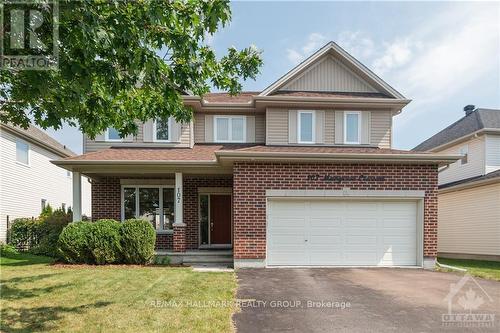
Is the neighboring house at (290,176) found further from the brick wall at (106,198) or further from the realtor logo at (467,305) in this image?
the realtor logo at (467,305)

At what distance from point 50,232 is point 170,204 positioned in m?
5.06

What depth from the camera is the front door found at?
1448cm

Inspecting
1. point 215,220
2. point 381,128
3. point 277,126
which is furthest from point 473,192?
point 215,220

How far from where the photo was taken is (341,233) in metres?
11.2

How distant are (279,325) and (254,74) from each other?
4.31 m

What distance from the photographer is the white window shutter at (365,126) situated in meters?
14.1

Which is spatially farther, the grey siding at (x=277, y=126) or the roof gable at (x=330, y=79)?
the roof gable at (x=330, y=79)

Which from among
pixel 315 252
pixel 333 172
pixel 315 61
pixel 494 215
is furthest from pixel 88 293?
pixel 494 215

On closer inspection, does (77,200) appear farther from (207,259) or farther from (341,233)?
(341,233)

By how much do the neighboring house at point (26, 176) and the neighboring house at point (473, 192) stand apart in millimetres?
20172

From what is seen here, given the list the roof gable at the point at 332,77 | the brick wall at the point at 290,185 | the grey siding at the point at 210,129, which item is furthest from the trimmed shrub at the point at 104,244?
the roof gable at the point at 332,77

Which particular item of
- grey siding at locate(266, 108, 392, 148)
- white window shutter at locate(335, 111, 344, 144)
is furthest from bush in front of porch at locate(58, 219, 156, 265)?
white window shutter at locate(335, 111, 344, 144)

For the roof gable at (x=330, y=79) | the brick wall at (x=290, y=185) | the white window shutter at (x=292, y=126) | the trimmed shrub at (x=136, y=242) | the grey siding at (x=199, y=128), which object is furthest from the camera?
the grey siding at (x=199, y=128)

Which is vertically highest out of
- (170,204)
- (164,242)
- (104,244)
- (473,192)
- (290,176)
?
(290,176)
